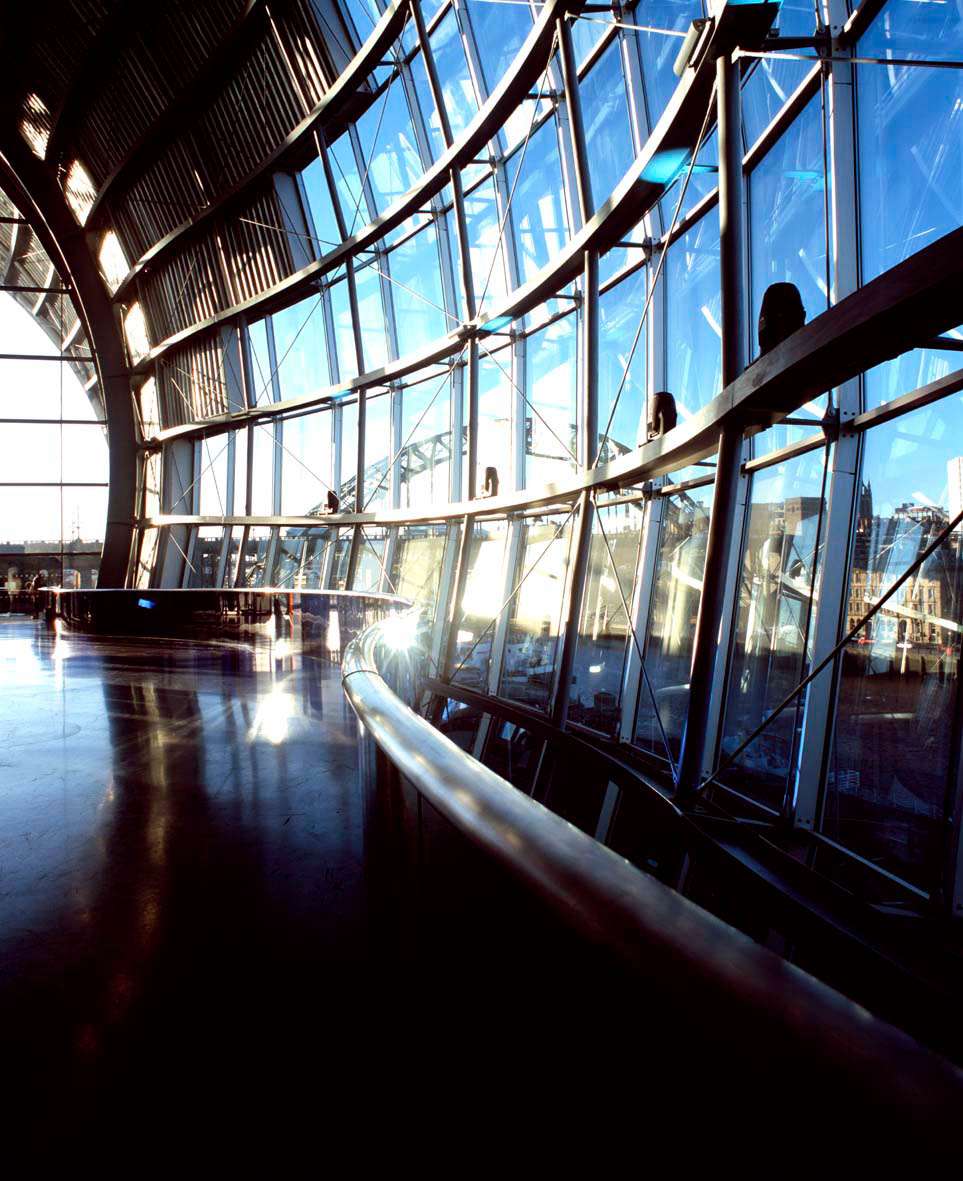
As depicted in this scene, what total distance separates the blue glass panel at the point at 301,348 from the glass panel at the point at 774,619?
11.7 meters

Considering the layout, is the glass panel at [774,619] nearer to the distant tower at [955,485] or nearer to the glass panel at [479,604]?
the distant tower at [955,485]

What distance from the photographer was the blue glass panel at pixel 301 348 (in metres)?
15.9

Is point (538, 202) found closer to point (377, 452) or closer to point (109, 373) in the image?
point (377, 452)

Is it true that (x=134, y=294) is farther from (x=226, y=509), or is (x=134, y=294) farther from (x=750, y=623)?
(x=750, y=623)

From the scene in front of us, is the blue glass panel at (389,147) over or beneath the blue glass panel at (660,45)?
over

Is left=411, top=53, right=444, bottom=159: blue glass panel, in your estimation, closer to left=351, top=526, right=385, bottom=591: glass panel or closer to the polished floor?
left=351, top=526, right=385, bottom=591: glass panel

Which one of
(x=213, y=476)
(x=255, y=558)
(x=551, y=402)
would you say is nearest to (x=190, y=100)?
(x=213, y=476)

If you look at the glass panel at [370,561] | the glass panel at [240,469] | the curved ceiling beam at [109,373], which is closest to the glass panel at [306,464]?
the glass panel at [240,469]

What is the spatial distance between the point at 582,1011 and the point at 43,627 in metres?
16.1

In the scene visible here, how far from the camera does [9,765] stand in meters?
3.70

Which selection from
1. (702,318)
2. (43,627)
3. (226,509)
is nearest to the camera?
(702,318)

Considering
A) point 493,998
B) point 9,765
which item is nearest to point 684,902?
point 493,998

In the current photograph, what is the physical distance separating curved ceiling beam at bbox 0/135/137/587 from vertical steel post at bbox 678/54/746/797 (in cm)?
1930

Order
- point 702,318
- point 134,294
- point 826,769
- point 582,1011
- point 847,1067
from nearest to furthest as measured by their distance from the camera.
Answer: point 847,1067, point 582,1011, point 826,769, point 702,318, point 134,294
